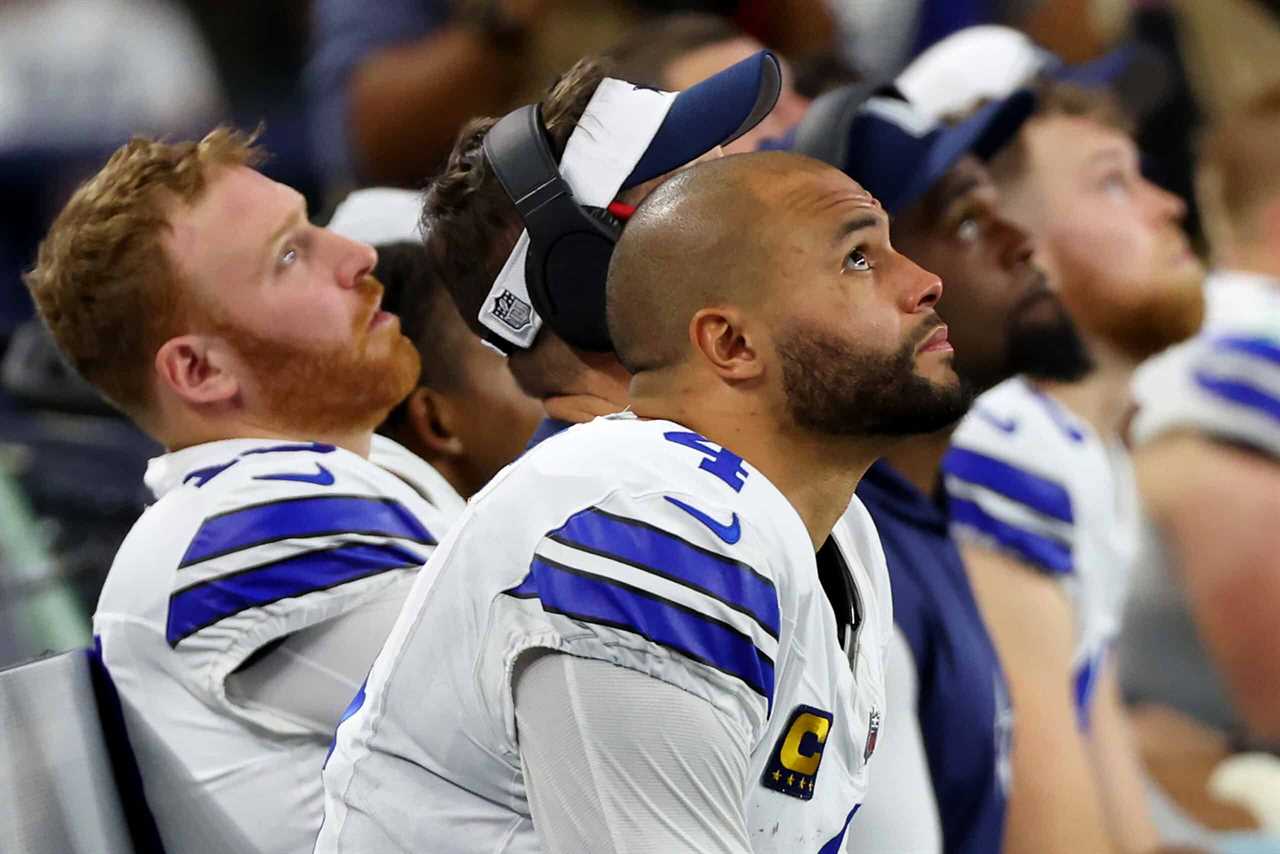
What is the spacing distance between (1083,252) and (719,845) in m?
2.05

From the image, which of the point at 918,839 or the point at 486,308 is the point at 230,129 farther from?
the point at 918,839

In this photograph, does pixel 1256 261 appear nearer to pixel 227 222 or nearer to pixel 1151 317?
pixel 1151 317

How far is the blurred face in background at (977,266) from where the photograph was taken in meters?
2.40

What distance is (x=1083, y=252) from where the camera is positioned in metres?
3.20

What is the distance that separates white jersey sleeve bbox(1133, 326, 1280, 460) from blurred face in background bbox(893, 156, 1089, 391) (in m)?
1.20

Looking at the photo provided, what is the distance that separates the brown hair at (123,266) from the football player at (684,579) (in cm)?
63

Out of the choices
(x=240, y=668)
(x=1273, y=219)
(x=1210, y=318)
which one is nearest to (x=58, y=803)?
(x=240, y=668)

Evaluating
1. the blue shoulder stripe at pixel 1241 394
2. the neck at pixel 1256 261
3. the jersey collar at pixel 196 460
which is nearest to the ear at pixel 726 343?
the jersey collar at pixel 196 460

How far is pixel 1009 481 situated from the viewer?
2.81 m

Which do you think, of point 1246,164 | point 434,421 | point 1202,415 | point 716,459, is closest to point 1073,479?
point 1202,415

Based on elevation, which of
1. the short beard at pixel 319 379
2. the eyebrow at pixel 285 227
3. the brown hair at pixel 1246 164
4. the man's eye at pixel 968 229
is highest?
the eyebrow at pixel 285 227

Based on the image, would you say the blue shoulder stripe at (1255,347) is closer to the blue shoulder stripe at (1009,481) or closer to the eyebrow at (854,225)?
the blue shoulder stripe at (1009,481)

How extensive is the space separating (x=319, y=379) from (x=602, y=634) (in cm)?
80

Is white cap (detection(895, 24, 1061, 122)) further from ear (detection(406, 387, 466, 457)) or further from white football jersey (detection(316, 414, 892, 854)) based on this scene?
white football jersey (detection(316, 414, 892, 854))
